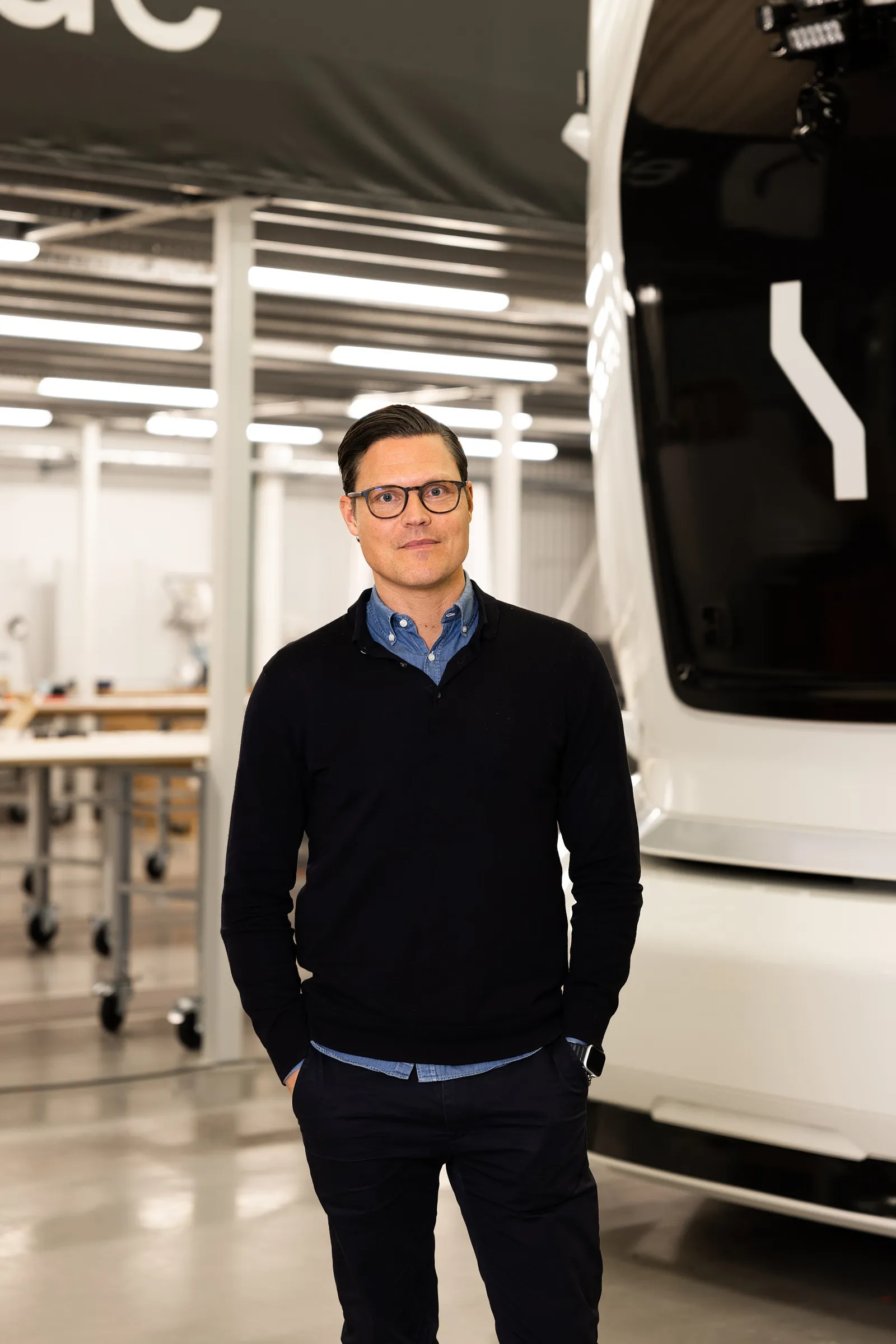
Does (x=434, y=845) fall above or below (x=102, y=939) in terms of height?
above

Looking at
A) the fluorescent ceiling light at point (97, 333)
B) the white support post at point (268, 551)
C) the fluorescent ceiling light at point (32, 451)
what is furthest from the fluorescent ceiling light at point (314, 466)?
the fluorescent ceiling light at point (97, 333)

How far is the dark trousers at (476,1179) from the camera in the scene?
6.87 ft

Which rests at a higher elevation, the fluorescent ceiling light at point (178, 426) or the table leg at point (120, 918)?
the fluorescent ceiling light at point (178, 426)

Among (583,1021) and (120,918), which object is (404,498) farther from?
(120,918)

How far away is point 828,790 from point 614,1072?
727 millimetres

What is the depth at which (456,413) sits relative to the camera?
1512 centimetres

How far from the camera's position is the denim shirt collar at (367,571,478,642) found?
2135 mm

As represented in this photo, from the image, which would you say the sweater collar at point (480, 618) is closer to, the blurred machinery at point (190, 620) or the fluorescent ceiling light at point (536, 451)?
the fluorescent ceiling light at point (536, 451)

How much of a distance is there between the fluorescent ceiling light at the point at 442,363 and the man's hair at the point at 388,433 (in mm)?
Answer: 9247

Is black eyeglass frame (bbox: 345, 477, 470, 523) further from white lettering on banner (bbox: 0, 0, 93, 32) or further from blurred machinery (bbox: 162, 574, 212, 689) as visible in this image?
blurred machinery (bbox: 162, 574, 212, 689)

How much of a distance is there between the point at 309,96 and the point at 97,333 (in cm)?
577

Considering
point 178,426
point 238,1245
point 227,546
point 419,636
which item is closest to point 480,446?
point 178,426

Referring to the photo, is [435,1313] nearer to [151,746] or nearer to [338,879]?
[338,879]

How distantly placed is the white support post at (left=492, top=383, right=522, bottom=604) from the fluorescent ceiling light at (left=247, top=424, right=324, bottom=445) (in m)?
3.60
